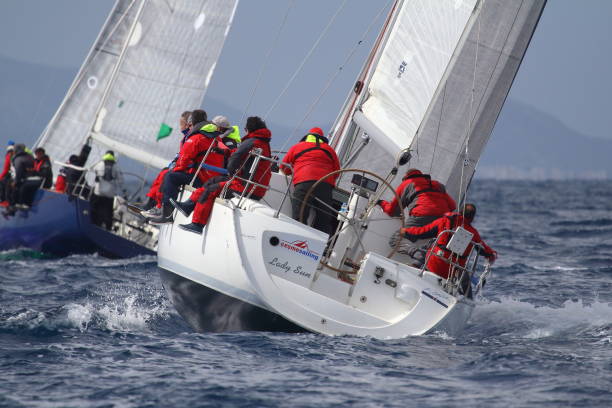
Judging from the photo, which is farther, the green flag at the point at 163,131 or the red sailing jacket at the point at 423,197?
the green flag at the point at 163,131

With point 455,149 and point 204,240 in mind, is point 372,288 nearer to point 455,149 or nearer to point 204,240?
point 204,240

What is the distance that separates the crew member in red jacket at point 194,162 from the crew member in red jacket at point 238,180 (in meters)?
0.31

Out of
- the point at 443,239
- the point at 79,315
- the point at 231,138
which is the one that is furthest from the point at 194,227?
the point at 443,239

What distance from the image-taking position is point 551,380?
6.54m

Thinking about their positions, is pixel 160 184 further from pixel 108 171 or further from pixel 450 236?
pixel 108 171

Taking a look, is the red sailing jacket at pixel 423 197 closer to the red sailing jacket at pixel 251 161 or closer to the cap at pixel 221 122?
the red sailing jacket at pixel 251 161

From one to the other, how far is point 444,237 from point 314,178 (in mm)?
1249

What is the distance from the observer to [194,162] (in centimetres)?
902

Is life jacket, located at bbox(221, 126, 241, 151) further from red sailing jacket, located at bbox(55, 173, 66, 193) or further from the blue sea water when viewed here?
red sailing jacket, located at bbox(55, 173, 66, 193)

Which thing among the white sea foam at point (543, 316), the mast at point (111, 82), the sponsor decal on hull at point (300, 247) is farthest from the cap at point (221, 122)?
the mast at point (111, 82)

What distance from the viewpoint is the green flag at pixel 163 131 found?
58.5 feet

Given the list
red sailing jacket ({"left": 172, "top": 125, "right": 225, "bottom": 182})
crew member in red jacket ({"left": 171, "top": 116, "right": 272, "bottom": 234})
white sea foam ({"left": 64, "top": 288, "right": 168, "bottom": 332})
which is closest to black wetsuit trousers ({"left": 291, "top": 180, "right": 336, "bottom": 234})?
crew member in red jacket ({"left": 171, "top": 116, "right": 272, "bottom": 234})

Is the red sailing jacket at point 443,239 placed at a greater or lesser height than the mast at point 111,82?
lesser

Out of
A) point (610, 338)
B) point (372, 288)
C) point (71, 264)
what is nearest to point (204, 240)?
point (372, 288)
